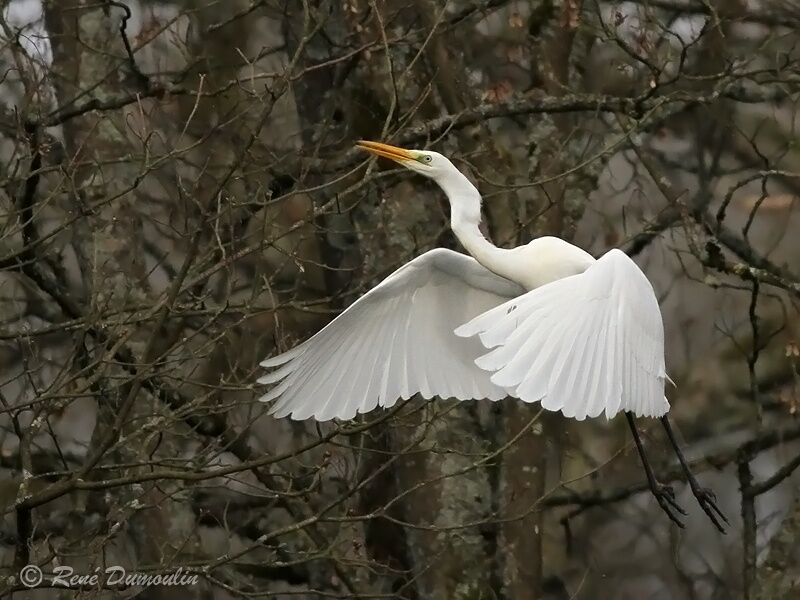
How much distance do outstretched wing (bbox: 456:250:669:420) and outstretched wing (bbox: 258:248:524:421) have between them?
994 mm

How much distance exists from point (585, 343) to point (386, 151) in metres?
1.19

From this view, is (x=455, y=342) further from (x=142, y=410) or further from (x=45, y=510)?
(x=45, y=510)

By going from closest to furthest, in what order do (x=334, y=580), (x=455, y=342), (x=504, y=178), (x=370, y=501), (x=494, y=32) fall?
(x=455, y=342)
(x=504, y=178)
(x=334, y=580)
(x=370, y=501)
(x=494, y=32)

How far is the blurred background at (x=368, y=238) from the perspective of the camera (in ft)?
16.6

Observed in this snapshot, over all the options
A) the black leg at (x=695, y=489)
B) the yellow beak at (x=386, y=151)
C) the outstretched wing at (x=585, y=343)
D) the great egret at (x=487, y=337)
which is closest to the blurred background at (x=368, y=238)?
the yellow beak at (x=386, y=151)

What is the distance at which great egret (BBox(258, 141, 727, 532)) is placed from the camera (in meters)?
4.04

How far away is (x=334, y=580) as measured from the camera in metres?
6.98

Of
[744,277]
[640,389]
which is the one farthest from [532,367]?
[744,277]

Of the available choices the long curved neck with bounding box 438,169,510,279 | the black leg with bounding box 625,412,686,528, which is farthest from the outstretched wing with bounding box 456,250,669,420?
the black leg with bounding box 625,412,686,528

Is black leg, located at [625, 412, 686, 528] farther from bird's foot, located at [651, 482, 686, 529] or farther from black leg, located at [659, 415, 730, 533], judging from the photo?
black leg, located at [659, 415, 730, 533]

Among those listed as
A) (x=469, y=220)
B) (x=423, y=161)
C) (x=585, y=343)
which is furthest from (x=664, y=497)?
(x=423, y=161)

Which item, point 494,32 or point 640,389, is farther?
point 494,32

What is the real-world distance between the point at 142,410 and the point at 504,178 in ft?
6.91

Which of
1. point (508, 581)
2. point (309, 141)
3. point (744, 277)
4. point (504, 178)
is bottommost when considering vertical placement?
point (508, 581)
